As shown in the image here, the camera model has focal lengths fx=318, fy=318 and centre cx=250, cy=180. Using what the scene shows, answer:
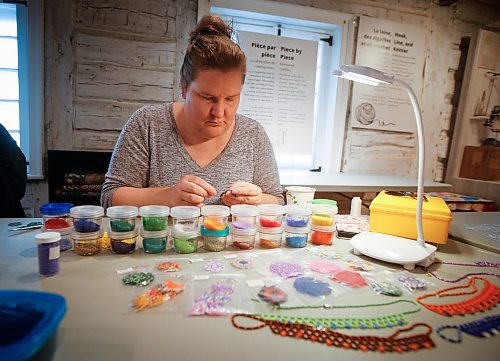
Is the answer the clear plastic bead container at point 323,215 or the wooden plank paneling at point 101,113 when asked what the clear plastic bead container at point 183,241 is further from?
the wooden plank paneling at point 101,113

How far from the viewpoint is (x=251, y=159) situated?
149cm

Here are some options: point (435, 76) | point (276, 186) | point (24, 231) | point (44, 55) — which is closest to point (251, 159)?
point (276, 186)

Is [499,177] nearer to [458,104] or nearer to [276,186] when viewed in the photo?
[458,104]

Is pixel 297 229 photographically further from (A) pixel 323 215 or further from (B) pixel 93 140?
(B) pixel 93 140

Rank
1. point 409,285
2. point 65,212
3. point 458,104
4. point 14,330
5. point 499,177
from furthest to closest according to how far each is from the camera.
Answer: point 458,104, point 499,177, point 65,212, point 409,285, point 14,330

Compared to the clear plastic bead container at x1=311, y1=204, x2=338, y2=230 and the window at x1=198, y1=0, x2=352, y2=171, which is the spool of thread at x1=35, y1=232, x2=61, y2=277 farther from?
the window at x1=198, y1=0, x2=352, y2=171

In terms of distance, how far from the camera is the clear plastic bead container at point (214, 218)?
953 millimetres

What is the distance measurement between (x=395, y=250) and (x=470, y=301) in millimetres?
228

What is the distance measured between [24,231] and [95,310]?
2.06ft

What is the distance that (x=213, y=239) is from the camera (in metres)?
0.94

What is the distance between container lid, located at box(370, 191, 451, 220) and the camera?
105 cm

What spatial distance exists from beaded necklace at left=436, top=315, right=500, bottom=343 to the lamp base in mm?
242

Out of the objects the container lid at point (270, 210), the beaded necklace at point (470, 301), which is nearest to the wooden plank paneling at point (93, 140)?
the container lid at point (270, 210)

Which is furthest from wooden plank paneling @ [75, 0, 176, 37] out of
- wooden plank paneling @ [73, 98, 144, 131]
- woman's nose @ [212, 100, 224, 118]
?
woman's nose @ [212, 100, 224, 118]
